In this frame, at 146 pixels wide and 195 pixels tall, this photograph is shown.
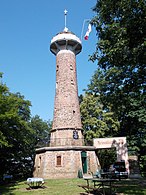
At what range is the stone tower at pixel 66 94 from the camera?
22.8 meters

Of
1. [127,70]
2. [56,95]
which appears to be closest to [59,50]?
[56,95]

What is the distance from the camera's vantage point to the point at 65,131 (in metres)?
22.7

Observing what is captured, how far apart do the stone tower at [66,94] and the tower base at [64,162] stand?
3.35ft

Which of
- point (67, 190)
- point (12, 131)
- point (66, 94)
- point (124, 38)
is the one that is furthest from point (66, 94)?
point (124, 38)

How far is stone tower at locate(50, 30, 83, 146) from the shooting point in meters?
22.8

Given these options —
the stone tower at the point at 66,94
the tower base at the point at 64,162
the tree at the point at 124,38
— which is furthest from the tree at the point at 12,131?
the tree at the point at 124,38

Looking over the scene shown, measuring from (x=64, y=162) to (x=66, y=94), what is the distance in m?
7.51

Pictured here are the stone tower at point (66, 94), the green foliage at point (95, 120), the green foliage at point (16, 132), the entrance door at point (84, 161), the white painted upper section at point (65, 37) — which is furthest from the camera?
the green foliage at point (95, 120)

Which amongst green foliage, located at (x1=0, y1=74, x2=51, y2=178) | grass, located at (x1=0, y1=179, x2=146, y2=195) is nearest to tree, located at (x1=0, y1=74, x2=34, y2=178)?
green foliage, located at (x1=0, y1=74, x2=51, y2=178)

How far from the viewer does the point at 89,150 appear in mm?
22844

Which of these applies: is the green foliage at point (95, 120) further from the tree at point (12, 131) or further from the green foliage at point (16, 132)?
the tree at point (12, 131)

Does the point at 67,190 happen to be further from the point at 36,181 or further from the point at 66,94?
the point at 66,94

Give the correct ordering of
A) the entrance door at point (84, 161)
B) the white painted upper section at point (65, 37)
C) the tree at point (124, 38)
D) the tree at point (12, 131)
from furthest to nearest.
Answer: the white painted upper section at point (65, 37) < the entrance door at point (84, 161) < the tree at point (12, 131) < the tree at point (124, 38)

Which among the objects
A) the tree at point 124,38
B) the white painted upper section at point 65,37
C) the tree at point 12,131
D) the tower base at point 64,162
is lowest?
the tower base at point 64,162
